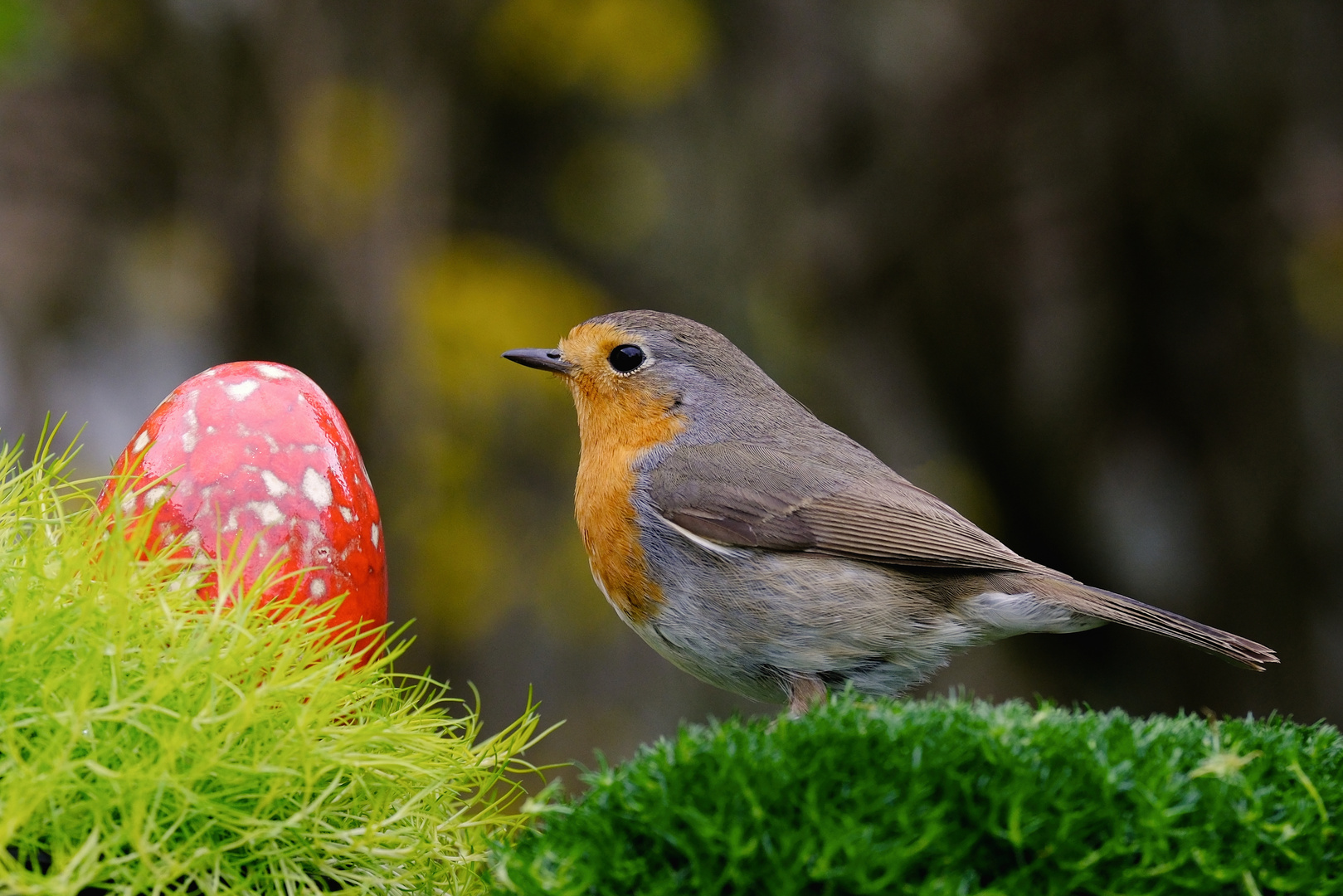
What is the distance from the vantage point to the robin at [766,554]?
10.3 ft

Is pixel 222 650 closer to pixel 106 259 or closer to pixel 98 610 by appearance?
pixel 98 610

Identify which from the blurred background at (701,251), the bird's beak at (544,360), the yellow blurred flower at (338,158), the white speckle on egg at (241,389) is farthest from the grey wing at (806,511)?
the yellow blurred flower at (338,158)

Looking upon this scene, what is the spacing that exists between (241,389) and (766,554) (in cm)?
147

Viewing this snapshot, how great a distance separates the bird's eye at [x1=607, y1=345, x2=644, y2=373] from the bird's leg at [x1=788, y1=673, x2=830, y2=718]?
3.65ft

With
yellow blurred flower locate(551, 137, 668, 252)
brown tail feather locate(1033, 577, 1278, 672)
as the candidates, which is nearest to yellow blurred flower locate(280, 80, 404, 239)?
yellow blurred flower locate(551, 137, 668, 252)

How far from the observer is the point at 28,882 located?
71.3 inches

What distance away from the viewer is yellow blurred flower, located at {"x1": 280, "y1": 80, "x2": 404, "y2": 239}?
629 centimetres

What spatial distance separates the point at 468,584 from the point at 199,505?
13.4 ft

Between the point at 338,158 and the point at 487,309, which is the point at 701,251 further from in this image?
the point at 338,158

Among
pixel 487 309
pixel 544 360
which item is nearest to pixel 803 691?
pixel 544 360

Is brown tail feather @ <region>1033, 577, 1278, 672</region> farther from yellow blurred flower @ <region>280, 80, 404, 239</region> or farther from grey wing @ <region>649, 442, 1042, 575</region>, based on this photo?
yellow blurred flower @ <region>280, 80, 404, 239</region>

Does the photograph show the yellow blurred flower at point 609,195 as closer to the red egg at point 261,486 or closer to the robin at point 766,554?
the robin at point 766,554

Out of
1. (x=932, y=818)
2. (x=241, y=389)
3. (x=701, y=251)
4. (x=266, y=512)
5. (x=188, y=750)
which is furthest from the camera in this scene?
(x=701, y=251)

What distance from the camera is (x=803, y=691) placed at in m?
3.16
